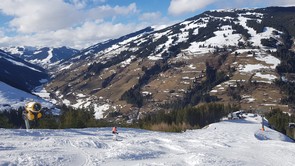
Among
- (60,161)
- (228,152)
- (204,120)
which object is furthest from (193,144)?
(204,120)

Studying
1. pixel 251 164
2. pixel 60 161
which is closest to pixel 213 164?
pixel 251 164

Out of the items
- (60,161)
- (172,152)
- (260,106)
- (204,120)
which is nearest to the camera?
(60,161)

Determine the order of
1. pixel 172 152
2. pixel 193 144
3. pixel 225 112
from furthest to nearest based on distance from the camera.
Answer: pixel 225 112
pixel 193 144
pixel 172 152

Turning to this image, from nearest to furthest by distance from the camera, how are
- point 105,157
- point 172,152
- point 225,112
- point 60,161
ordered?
point 60,161
point 105,157
point 172,152
point 225,112

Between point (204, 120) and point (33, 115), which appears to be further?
point (204, 120)

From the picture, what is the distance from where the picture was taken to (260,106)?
540 feet

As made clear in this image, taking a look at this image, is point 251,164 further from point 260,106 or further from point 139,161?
point 260,106

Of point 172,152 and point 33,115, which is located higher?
point 33,115

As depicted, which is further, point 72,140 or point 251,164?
point 72,140

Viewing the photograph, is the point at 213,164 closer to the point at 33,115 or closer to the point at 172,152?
the point at 172,152

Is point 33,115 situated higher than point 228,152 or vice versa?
point 33,115

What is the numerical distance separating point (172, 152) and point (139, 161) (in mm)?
3436

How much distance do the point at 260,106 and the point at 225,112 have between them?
72.4 meters

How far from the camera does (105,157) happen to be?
15820 millimetres
